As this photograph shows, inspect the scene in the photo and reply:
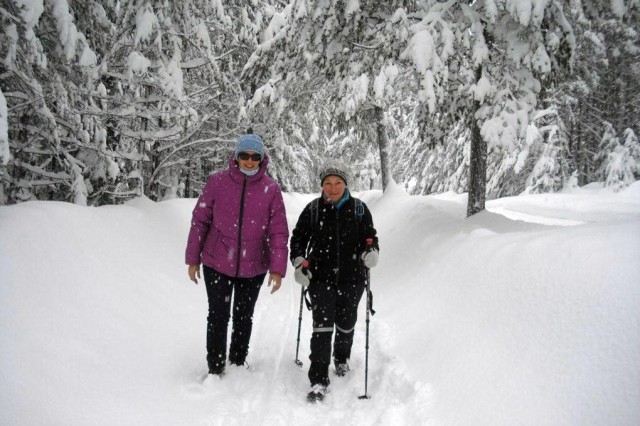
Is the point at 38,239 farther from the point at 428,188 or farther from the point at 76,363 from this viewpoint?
the point at 428,188

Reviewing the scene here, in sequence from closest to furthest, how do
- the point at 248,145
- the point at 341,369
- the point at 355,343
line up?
the point at 248,145 → the point at 341,369 → the point at 355,343

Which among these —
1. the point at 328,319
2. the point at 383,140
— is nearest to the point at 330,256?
the point at 328,319

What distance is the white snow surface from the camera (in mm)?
2797

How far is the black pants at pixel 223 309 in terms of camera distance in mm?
3904

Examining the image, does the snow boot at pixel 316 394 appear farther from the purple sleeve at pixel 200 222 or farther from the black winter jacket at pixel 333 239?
the purple sleeve at pixel 200 222

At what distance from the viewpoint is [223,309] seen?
12.9ft

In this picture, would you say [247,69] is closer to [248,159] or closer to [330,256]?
[248,159]

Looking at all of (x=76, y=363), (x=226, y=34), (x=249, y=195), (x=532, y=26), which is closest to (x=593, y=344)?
(x=249, y=195)

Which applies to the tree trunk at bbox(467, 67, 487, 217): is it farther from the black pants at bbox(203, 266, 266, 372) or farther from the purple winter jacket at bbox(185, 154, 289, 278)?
the black pants at bbox(203, 266, 266, 372)

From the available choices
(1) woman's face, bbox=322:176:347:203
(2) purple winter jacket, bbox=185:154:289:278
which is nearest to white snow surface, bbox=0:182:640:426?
(2) purple winter jacket, bbox=185:154:289:278

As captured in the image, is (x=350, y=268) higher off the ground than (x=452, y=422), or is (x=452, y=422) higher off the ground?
(x=350, y=268)

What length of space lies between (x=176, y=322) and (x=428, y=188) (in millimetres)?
24105

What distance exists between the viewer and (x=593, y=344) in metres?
2.80

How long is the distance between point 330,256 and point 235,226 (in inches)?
38.7
